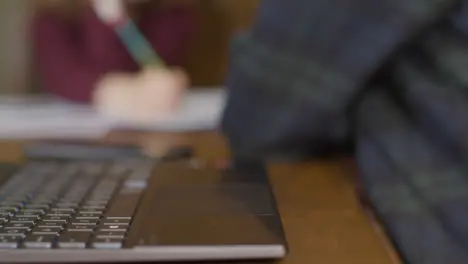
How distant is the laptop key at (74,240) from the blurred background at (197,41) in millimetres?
926

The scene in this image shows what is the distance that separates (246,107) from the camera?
0.69 metres

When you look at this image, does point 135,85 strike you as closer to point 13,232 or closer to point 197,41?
point 197,41

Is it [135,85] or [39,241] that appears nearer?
[39,241]

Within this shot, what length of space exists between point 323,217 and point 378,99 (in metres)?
0.15

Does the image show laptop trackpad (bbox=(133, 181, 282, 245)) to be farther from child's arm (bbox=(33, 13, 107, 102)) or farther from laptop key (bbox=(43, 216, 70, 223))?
child's arm (bbox=(33, 13, 107, 102))

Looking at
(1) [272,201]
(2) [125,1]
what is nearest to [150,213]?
(1) [272,201]

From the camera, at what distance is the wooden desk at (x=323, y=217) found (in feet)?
1.44

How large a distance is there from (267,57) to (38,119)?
39 centimetres

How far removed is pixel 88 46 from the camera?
122 centimetres

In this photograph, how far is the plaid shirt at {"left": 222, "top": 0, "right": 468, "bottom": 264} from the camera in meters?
0.47

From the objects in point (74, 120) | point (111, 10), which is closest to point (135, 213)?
point (74, 120)

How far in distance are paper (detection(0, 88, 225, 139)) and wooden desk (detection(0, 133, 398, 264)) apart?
139 millimetres

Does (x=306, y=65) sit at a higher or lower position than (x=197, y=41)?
higher

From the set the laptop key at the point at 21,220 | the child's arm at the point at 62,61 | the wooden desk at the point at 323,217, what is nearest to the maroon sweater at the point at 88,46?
the child's arm at the point at 62,61
